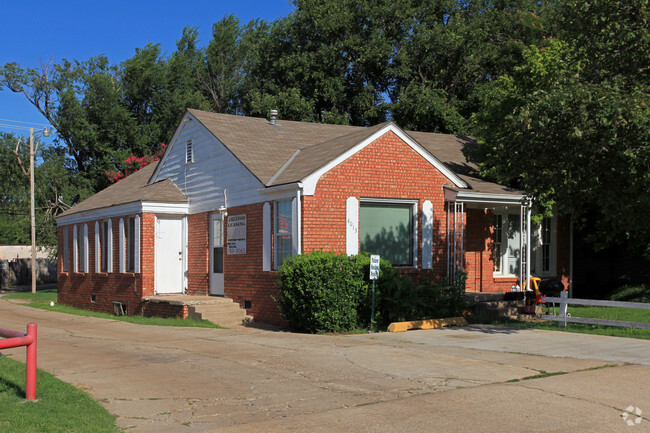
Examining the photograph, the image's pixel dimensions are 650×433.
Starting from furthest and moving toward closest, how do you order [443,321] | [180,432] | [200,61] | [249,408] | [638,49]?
1. [200,61]
2. [443,321]
3. [638,49]
4. [249,408]
5. [180,432]

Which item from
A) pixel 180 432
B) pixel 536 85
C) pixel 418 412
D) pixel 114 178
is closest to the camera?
Answer: pixel 180 432

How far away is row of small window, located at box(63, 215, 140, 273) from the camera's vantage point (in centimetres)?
2094

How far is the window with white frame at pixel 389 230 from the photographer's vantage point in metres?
16.5

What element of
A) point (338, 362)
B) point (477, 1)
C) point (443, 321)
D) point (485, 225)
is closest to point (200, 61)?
point (477, 1)

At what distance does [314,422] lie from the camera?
266 inches

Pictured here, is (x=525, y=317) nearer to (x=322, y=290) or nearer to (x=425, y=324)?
(x=425, y=324)

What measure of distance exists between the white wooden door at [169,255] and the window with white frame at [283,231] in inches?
205

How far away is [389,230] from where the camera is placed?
16.7 meters

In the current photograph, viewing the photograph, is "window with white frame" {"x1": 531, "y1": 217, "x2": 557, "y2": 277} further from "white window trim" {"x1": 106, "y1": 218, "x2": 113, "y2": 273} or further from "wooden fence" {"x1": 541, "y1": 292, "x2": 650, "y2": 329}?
"white window trim" {"x1": 106, "y1": 218, "x2": 113, "y2": 273}

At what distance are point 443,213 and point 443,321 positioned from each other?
11.7 feet

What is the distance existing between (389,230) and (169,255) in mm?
7422

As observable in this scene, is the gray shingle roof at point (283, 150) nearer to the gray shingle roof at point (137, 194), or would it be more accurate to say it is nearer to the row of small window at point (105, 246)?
the gray shingle roof at point (137, 194)

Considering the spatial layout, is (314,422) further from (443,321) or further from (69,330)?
(69,330)

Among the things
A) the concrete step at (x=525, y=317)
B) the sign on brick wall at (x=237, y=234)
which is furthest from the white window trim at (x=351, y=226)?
the concrete step at (x=525, y=317)
